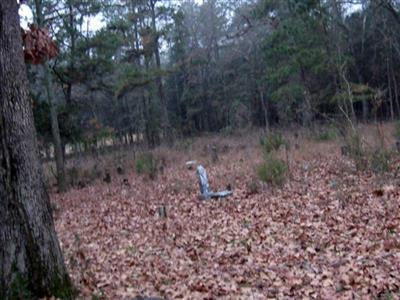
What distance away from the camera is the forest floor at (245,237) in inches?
196

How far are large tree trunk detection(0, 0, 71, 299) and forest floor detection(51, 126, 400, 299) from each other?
635 millimetres

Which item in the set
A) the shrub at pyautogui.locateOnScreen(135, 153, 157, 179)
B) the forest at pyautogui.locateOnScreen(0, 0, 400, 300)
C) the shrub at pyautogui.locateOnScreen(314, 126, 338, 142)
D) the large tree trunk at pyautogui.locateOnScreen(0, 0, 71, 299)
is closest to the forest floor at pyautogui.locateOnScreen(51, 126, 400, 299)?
the forest at pyautogui.locateOnScreen(0, 0, 400, 300)

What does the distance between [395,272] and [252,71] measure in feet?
100

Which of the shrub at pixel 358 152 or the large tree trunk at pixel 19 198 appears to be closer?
the large tree trunk at pixel 19 198

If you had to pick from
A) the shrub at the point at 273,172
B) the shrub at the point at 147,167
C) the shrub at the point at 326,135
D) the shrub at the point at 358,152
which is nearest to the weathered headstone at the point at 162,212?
the shrub at the point at 273,172

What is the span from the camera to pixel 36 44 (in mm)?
5082

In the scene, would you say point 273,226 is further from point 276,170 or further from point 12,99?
point 12,99

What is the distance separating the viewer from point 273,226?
25.2 feet

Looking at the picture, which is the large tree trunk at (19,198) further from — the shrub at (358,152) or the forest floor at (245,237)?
A: the shrub at (358,152)

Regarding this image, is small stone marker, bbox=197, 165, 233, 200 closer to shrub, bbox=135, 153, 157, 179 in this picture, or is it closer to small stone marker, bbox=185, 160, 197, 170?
shrub, bbox=135, 153, 157, 179

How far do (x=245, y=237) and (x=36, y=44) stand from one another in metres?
4.18

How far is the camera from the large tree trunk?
4.54m

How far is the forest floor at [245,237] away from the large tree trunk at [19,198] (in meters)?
0.63

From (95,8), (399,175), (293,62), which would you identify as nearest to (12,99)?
(399,175)
